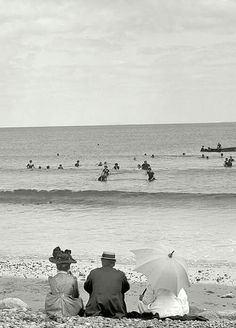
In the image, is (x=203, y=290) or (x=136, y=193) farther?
(x=136, y=193)

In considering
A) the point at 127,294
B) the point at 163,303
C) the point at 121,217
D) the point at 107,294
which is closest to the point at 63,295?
the point at 107,294

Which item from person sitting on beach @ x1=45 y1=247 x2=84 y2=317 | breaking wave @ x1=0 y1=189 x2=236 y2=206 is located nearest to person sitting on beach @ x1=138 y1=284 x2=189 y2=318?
person sitting on beach @ x1=45 y1=247 x2=84 y2=317

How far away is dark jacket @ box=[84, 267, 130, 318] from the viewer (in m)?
8.43

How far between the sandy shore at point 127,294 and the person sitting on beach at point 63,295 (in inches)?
9.9

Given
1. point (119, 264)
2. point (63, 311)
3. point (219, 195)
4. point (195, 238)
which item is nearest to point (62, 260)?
Answer: point (63, 311)

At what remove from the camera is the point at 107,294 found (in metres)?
8.44

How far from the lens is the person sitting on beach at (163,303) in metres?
8.50

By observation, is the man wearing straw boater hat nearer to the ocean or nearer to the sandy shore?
the sandy shore

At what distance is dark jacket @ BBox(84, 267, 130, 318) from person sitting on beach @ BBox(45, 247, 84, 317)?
246 mm

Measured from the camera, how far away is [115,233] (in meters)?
21.1

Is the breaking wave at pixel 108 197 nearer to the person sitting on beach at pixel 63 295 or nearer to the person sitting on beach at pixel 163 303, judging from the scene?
the person sitting on beach at pixel 163 303

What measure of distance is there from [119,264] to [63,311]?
7679mm

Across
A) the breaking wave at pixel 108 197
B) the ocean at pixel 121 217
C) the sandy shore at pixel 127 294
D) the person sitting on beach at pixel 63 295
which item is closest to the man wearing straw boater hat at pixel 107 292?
the person sitting on beach at pixel 63 295

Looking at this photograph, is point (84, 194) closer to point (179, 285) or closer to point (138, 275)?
point (138, 275)
